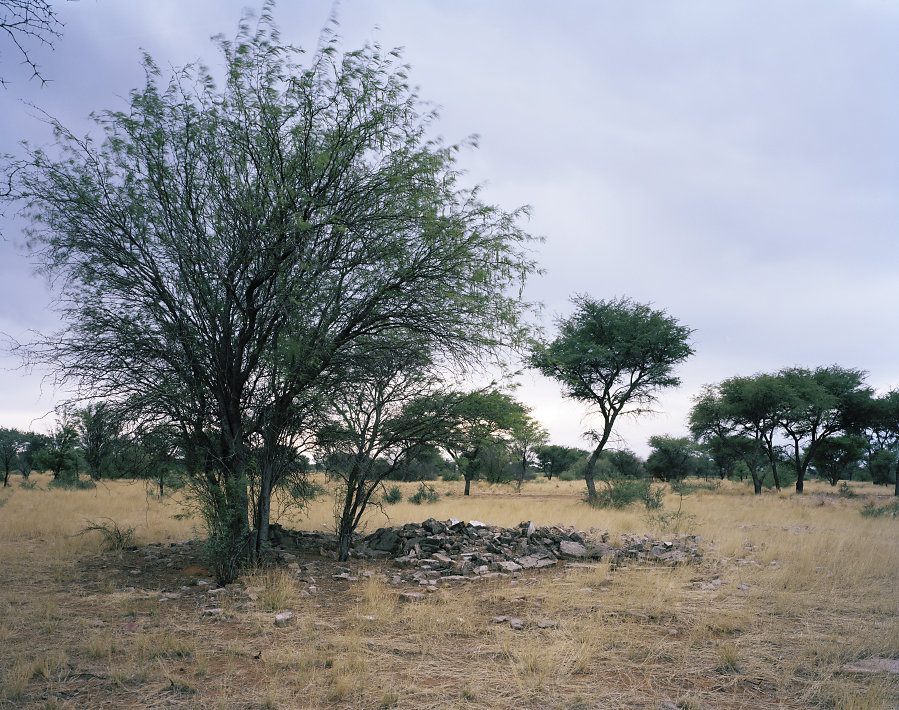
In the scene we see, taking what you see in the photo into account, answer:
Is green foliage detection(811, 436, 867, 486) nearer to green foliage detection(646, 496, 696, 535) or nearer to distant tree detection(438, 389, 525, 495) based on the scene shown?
green foliage detection(646, 496, 696, 535)

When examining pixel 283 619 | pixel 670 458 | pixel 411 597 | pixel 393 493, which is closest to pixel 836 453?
pixel 670 458

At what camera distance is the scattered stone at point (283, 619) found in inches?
260

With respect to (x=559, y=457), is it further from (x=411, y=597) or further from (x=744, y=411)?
(x=411, y=597)

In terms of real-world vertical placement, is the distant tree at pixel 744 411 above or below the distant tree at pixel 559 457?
above

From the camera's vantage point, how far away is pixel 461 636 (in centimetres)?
628

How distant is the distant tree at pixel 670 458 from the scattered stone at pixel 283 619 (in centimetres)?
4633

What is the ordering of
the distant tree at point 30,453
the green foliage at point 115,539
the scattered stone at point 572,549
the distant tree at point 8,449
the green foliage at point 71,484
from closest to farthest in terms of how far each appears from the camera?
1. the scattered stone at point 572,549
2. the green foliage at point 115,539
3. the green foliage at point 71,484
4. the distant tree at point 8,449
5. the distant tree at point 30,453

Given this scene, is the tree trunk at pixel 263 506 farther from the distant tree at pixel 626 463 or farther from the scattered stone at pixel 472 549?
the distant tree at pixel 626 463

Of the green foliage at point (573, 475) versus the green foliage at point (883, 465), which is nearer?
the green foliage at point (883, 465)

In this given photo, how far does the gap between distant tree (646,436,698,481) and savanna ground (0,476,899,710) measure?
129 ft

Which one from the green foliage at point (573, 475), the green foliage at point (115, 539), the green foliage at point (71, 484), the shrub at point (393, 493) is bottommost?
the green foliage at point (573, 475)

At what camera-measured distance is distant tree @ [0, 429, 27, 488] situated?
2997 cm

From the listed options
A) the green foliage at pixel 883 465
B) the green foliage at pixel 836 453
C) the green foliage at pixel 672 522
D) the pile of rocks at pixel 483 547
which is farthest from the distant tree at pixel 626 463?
the pile of rocks at pixel 483 547

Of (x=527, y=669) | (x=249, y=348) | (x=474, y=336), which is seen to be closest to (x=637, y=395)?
(x=474, y=336)
